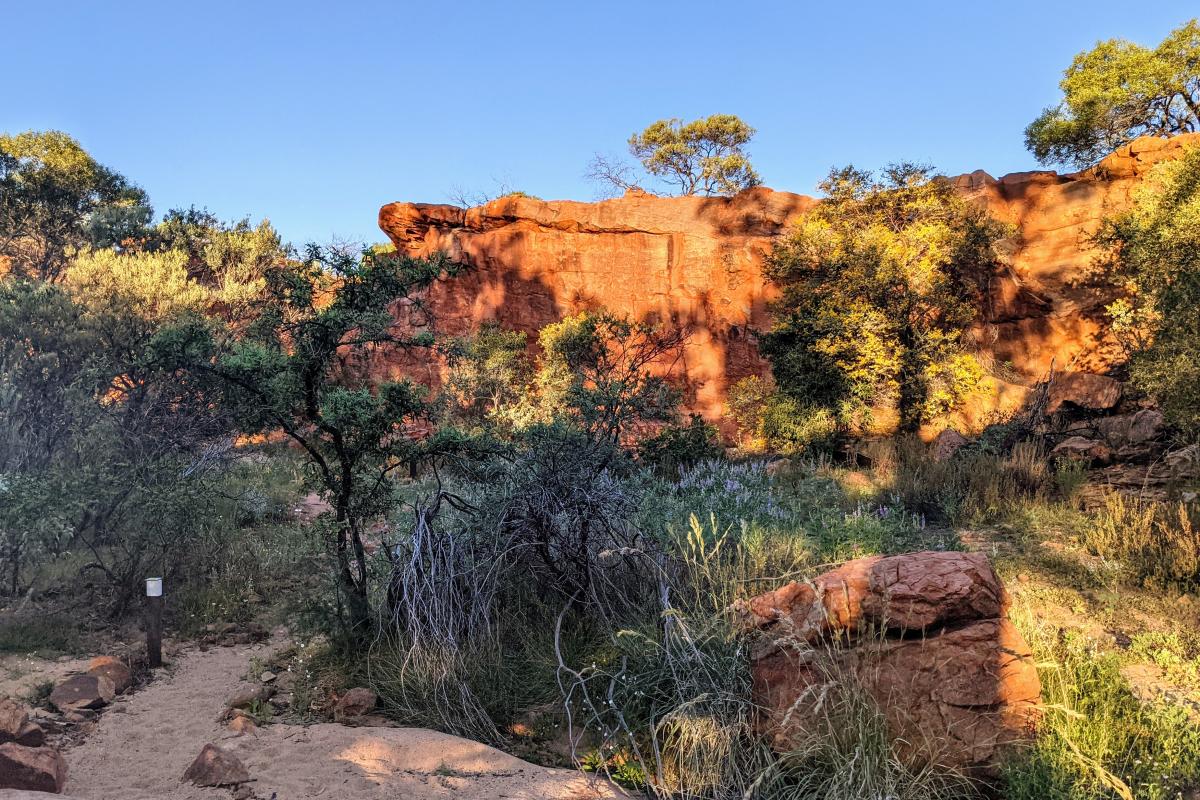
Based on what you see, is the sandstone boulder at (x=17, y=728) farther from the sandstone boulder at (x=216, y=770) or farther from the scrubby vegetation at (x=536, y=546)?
the scrubby vegetation at (x=536, y=546)

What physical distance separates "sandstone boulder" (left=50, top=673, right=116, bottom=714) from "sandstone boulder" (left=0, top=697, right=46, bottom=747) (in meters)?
0.76

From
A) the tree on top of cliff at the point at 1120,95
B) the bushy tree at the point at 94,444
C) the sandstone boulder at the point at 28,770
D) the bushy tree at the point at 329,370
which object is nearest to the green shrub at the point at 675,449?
the bushy tree at the point at 94,444

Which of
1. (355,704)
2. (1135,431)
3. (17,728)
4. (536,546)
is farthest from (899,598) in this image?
(1135,431)

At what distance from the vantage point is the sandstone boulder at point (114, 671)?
5227mm

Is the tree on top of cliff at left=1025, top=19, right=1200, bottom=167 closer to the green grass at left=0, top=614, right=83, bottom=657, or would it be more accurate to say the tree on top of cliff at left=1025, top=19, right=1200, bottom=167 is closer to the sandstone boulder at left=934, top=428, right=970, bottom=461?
the sandstone boulder at left=934, top=428, right=970, bottom=461

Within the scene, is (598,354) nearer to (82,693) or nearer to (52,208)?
(82,693)

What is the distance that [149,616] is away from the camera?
568cm

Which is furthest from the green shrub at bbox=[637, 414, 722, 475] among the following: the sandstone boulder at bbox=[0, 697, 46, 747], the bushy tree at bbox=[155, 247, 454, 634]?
the sandstone boulder at bbox=[0, 697, 46, 747]

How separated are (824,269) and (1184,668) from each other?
13.0m

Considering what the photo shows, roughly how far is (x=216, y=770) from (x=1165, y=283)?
39.3 ft

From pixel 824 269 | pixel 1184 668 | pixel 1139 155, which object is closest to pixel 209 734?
pixel 1184 668

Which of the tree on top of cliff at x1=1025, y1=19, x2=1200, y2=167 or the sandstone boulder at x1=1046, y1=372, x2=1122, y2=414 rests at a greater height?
the tree on top of cliff at x1=1025, y1=19, x2=1200, y2=167

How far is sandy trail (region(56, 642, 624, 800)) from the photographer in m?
3.61

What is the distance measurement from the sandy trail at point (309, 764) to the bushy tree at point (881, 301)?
1274 centimetres
